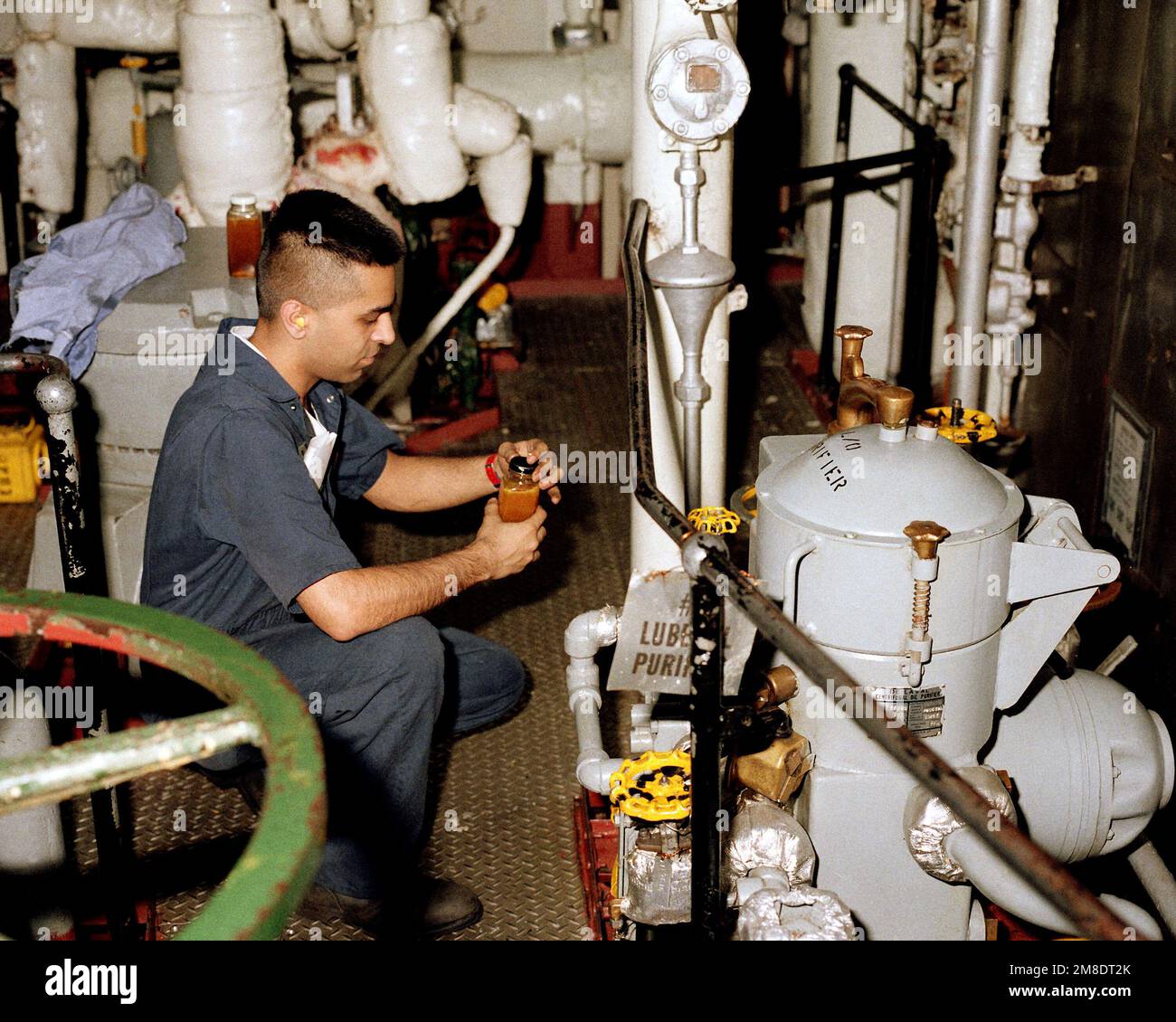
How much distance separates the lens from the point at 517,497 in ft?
8.29

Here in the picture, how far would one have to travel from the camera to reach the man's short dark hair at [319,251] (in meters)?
2.48

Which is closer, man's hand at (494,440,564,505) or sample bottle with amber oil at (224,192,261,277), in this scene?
man's hand at (494,440,564,505)

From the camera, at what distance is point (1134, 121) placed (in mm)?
3184

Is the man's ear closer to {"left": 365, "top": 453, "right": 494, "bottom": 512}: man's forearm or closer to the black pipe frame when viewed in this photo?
{"left": 365, "top": 453, "right": 494, "bottom": 512}: man's forearm

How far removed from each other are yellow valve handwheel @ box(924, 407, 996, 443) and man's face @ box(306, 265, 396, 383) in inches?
39.3

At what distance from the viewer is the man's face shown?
8.25 ft

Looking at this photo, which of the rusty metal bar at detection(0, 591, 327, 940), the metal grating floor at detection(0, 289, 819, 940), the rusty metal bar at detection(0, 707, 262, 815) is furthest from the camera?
the metal grating floor at detection(0, 289, 819, 940)

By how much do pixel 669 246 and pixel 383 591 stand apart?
1.05m

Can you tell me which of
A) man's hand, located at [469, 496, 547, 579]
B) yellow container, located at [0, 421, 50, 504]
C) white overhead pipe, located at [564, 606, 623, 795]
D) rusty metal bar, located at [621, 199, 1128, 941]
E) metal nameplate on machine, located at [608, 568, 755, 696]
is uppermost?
rusty metal bar, located at [621, 199, 1128, 941]

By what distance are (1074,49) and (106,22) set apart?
115 inches

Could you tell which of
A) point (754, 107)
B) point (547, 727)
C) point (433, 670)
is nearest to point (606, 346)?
point (754, 107)

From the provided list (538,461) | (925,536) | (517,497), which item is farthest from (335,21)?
(925,536)

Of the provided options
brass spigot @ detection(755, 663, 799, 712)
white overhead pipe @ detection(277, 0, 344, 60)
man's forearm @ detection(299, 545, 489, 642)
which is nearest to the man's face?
man's forearm @ detection(299, 545, 489, 642)
